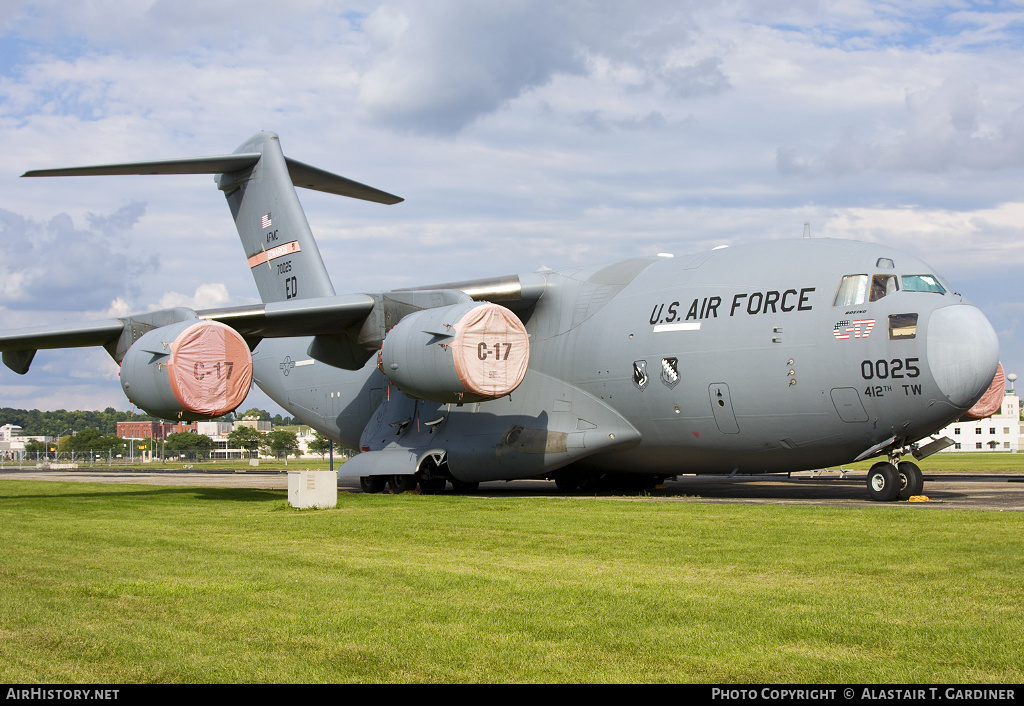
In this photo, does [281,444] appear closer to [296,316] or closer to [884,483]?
[296,316]

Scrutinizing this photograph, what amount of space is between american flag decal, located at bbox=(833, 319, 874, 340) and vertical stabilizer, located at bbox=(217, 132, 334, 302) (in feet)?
38.8

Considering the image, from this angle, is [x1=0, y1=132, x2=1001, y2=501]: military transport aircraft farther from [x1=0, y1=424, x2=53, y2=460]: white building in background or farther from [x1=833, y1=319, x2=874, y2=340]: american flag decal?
[x1=0, y1=424, x2=53, y2=460]: white building in background

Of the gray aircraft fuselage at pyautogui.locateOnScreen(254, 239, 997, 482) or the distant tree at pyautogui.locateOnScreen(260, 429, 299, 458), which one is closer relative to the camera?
the gray aircraft fuselage at pyautogui.locateOnScreen(254, 239, 997, 482)

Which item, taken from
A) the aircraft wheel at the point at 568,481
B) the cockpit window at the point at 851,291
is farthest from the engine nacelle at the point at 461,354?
the cockpit window at the point at 851,291

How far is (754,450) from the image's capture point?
16.4 m

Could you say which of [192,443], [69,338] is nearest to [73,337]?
[69,338]

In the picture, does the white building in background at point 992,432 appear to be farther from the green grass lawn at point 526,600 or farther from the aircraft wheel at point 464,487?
the green grass lawn at point 526,600

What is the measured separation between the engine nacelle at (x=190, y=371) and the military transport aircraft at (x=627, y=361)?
3 centimetres

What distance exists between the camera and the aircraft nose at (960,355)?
1402cm

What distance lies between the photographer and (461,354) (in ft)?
52.4

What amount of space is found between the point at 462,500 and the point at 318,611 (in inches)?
402

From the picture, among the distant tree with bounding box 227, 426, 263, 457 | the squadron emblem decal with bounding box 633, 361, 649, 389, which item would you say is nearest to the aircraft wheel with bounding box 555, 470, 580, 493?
the squadron emblem decal with bounding box 633, 361, 649, 389

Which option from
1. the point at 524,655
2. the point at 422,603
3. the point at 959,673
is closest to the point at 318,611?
the point at 422,603

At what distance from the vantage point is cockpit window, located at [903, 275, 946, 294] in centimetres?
1471
